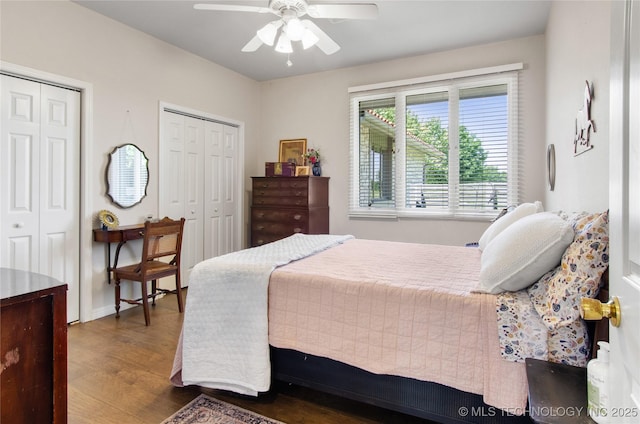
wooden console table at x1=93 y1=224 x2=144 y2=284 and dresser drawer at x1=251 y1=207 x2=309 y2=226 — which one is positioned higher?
dresser drawer at x1=251 y1=207 x2=309 y2=226

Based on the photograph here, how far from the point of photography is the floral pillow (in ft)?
3.81

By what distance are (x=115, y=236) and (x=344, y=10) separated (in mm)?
2628

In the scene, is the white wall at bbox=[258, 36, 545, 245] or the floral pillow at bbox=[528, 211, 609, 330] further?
the white wall at bbox=[258, 36, 545, 245]

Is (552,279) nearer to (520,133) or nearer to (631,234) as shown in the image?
(631,234)

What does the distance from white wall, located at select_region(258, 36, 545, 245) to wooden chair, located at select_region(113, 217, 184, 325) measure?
200 centimetres

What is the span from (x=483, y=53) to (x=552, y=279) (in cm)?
331

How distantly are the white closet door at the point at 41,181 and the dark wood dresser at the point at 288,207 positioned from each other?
1965 mm

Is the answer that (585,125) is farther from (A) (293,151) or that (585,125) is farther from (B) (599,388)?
(A) (293,151)

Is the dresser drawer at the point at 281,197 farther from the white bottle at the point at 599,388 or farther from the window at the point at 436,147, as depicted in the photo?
the white bottle at the point at 599,388

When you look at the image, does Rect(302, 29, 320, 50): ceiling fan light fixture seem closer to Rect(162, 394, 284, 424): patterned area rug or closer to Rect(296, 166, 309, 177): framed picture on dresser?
Rect(296, 166, 309, 177): framed picture on dresser

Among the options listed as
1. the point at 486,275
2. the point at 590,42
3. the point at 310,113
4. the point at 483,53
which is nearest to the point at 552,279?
the point at 486,275

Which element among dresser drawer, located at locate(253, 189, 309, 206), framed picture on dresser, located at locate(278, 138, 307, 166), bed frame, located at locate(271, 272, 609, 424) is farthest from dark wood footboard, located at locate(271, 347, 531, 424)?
framed picture on dresser, located at locate(278, 138, 307, 166)

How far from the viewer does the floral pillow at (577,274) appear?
3.81 ft

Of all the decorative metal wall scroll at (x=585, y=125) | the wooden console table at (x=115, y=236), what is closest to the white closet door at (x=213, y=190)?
the wooden console table at (x=115, y=236)
